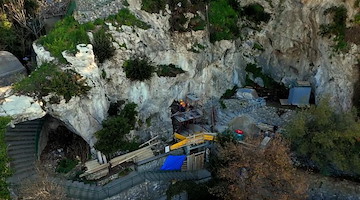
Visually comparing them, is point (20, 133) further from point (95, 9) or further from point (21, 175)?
point (95, 9)

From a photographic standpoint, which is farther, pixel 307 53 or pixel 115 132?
pixel 307 53

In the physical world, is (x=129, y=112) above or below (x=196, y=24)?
below

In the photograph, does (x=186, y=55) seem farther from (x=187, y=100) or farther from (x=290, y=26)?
(x=290, y=26)

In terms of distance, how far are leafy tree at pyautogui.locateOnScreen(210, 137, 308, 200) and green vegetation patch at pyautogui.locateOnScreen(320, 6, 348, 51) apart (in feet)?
31.3

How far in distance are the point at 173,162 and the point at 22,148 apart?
28.7ft

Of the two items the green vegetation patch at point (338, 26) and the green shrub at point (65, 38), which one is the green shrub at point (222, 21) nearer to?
the green vegetation patch at point (338, 26)

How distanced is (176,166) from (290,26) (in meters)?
13.3

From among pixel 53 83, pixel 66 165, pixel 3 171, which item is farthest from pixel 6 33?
pixel 3 171

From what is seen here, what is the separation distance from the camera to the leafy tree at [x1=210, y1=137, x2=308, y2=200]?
1642 cm

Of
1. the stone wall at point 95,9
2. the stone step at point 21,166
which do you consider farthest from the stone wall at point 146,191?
the stone wall at point 95,9

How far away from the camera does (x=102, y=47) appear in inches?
798

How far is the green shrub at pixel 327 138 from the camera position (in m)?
18.8

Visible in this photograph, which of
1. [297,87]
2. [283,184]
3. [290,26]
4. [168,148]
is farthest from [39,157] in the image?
[290,26]

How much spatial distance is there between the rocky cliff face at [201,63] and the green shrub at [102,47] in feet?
1.38
